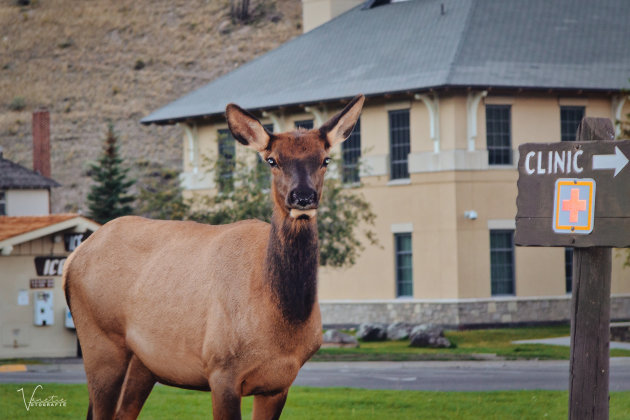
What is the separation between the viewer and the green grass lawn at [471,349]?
27.8m

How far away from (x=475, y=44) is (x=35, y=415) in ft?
Answer: 94.4

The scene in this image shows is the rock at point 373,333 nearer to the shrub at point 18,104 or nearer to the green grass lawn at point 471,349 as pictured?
the green grass lawn at point 471,349

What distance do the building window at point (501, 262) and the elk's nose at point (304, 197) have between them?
3235cm

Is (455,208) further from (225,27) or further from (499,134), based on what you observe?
(225,27)

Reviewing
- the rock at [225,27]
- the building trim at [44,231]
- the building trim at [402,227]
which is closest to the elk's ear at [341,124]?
the building trim at [44,231]

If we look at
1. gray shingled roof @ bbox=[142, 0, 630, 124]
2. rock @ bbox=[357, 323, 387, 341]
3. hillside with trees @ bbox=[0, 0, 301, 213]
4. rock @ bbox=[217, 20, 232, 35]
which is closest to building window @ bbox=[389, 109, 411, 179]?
gray shingled roof @ bbox=[142, 0, 630, 124]

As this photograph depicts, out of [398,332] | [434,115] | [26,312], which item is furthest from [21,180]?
[26,312]

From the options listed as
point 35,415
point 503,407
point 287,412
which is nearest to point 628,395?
point 503,407

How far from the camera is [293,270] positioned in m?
7.53

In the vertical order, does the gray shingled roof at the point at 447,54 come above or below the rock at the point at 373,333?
above

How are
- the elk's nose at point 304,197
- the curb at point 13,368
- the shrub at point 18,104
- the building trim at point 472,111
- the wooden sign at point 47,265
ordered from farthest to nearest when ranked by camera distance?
the shrub at point 18,104 → the building trim at point 472,111 → the wooden sign at point 47,265 → the curb at point 13,368 → the elk's nose at point 304,197

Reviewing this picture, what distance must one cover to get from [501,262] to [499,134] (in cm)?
432

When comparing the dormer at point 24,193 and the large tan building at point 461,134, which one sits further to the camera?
the dormer at point 24,193

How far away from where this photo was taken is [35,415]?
47.3ft
